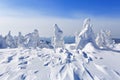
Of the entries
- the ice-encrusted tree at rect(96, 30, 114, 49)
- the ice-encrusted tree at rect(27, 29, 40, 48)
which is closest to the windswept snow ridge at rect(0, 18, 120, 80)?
the ice-encrusted tree at rect(27, 29, 40, 48)

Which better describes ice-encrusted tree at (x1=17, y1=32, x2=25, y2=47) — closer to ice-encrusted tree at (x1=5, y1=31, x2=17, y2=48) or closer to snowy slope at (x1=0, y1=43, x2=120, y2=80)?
ice-encrusted tree at (x1=5, y1=31, x2=17, y2=48)

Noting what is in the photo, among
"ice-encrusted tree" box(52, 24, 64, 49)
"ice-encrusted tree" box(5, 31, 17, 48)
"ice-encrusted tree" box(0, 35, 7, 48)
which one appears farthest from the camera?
"ice-encrusted tree" box(5, 31, 17, 48)

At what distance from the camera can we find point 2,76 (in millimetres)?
66688

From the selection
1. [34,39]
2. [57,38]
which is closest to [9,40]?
[34,39]

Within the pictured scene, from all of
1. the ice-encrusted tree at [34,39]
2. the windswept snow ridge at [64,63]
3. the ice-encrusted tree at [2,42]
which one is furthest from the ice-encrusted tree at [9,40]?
the windswept snow ridge at [64,63]

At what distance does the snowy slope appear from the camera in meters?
65.4

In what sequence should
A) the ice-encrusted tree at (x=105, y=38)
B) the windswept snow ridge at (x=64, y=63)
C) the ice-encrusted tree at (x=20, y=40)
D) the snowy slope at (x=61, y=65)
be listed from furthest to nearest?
1. the ice-encrusted tree at (x=105, y=38)
2. the ice-encrusted tree at (x=20, y=40)
3. the windswept snow ridge at (x=64, y=63)
4. the snowy slope at (x=61, y=65)

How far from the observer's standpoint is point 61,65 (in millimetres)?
72375

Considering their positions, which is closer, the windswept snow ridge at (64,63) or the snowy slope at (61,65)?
the snowy slope at (61,65)

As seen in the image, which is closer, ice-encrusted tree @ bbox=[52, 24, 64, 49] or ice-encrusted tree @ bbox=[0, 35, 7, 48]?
ice-encrusted tree @ bbox=[52, 24, 64, 49]

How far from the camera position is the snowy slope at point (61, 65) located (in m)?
65.4

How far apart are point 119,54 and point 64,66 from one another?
974 inches

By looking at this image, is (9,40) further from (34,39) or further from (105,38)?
(105,38)

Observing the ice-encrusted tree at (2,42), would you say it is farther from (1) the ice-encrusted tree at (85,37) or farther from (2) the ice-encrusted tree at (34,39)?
(1) the ice-encrusted tree at (85,37)
